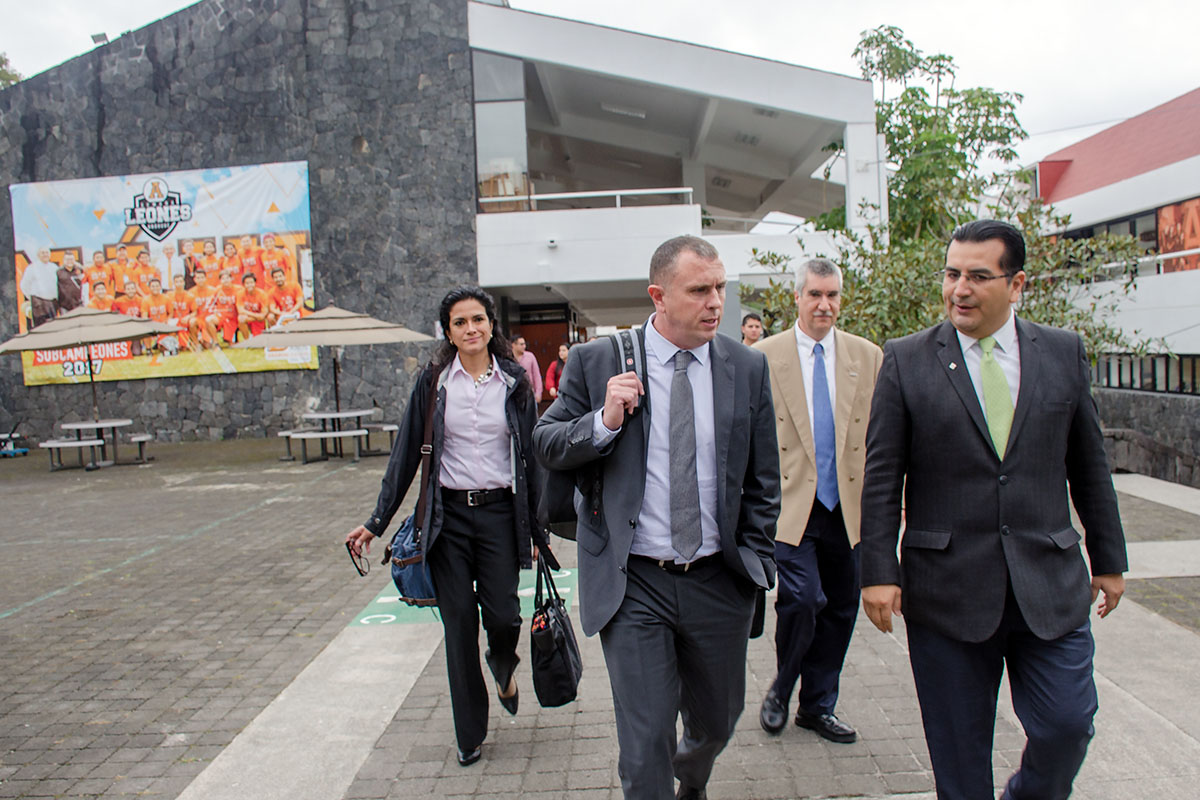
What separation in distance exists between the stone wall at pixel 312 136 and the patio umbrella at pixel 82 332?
4.11m

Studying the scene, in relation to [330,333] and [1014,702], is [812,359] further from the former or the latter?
[330,333]

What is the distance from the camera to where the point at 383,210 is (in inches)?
756

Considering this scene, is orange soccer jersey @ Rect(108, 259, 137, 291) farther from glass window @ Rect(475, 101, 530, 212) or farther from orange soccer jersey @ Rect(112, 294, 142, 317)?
glass window @ Rect(475, 101, 530, 212)

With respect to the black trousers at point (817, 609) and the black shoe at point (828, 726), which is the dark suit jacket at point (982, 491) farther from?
the black shoe at point (828, 726)

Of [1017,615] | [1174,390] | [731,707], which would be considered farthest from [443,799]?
[1174,390]

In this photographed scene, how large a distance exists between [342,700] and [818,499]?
259cm

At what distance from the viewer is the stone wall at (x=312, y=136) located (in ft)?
62.6

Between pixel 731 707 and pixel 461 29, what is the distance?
18697 millimetres

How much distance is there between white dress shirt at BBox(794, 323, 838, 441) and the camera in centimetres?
389

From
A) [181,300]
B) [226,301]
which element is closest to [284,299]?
[226,301]

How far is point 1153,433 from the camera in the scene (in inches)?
742

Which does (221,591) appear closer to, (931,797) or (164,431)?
(931,797)

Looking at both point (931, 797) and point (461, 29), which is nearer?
point (931, 797)

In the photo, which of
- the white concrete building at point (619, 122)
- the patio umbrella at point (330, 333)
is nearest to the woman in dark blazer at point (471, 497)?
the patio umbrella at point (330, 333)
